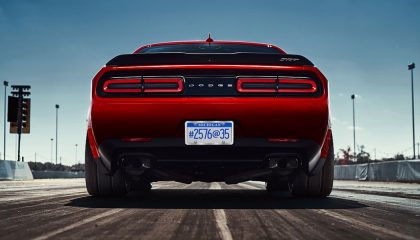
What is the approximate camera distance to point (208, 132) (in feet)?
15.0

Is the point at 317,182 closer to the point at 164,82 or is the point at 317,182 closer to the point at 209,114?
the point at 209,114

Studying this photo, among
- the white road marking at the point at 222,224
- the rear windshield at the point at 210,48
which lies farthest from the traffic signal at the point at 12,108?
the white road marking at the point at 222,224

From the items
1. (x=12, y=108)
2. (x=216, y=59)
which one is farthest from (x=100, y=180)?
(x=12, y=108)

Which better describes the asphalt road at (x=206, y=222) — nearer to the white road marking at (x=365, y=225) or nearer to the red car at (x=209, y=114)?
the white road marking at (x=365, y=225)

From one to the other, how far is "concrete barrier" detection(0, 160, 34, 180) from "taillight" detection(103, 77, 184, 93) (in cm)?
2120

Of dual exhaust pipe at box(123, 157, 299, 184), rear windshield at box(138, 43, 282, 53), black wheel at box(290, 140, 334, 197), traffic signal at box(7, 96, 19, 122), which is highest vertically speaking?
traffic signal at box(7, 96, 19, 122)

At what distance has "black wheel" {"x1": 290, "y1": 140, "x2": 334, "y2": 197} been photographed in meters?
5.36

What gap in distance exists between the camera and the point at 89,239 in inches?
107

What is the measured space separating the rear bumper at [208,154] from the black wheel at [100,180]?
49cm

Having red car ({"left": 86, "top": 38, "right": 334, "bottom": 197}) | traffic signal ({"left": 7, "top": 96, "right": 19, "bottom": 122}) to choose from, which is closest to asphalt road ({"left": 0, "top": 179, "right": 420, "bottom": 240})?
red car ({"left": 86, "top": 38, "right": 334, "bottom": 197})

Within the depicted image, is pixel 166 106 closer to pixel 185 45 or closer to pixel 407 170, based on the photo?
pixel 185 45

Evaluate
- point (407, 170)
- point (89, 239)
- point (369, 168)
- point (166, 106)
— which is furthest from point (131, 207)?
point (369, 168)

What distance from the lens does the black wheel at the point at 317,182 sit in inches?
211

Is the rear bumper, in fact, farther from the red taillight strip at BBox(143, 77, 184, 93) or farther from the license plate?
the red taillight strip at BBox(143, 77, 184, 93)
